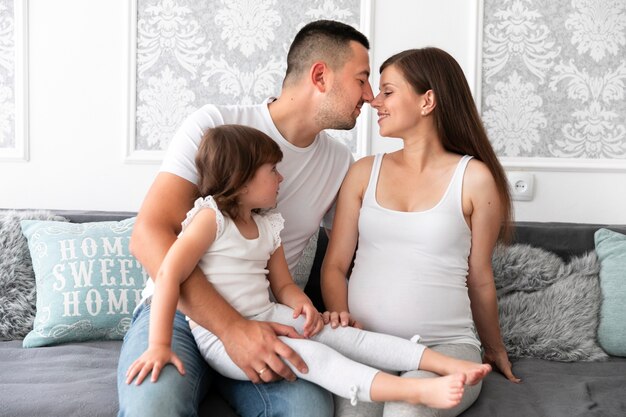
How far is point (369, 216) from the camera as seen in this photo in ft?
5.86

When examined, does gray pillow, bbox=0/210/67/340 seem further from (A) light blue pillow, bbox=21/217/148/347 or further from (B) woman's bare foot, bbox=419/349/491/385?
(B) woman's bare foot, bbox=419/349/491/385

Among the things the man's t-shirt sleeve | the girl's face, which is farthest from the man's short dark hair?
the girl's face

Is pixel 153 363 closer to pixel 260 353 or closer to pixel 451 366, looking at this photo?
pixel 260 353

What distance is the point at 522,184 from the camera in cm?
244

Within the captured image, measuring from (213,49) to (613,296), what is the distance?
5.01 ft

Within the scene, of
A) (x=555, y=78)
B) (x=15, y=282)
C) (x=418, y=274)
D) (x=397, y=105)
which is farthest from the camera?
(x=555, y=78)

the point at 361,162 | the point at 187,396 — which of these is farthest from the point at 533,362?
the point at 187,396

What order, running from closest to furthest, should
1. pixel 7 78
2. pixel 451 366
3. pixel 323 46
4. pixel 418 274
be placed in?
pixel 451 366 → pixel 418 274 → pixel 323 46 → pixel 7 78

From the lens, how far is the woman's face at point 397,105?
1810mm

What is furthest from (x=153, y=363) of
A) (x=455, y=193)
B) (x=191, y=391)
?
(x=455, y=193)

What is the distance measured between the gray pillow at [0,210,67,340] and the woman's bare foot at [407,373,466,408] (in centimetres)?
122

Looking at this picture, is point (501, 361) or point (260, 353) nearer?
point (260, 353)

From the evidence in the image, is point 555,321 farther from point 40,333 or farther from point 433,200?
point 40,333

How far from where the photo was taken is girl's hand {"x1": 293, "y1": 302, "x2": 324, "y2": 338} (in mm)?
1555
